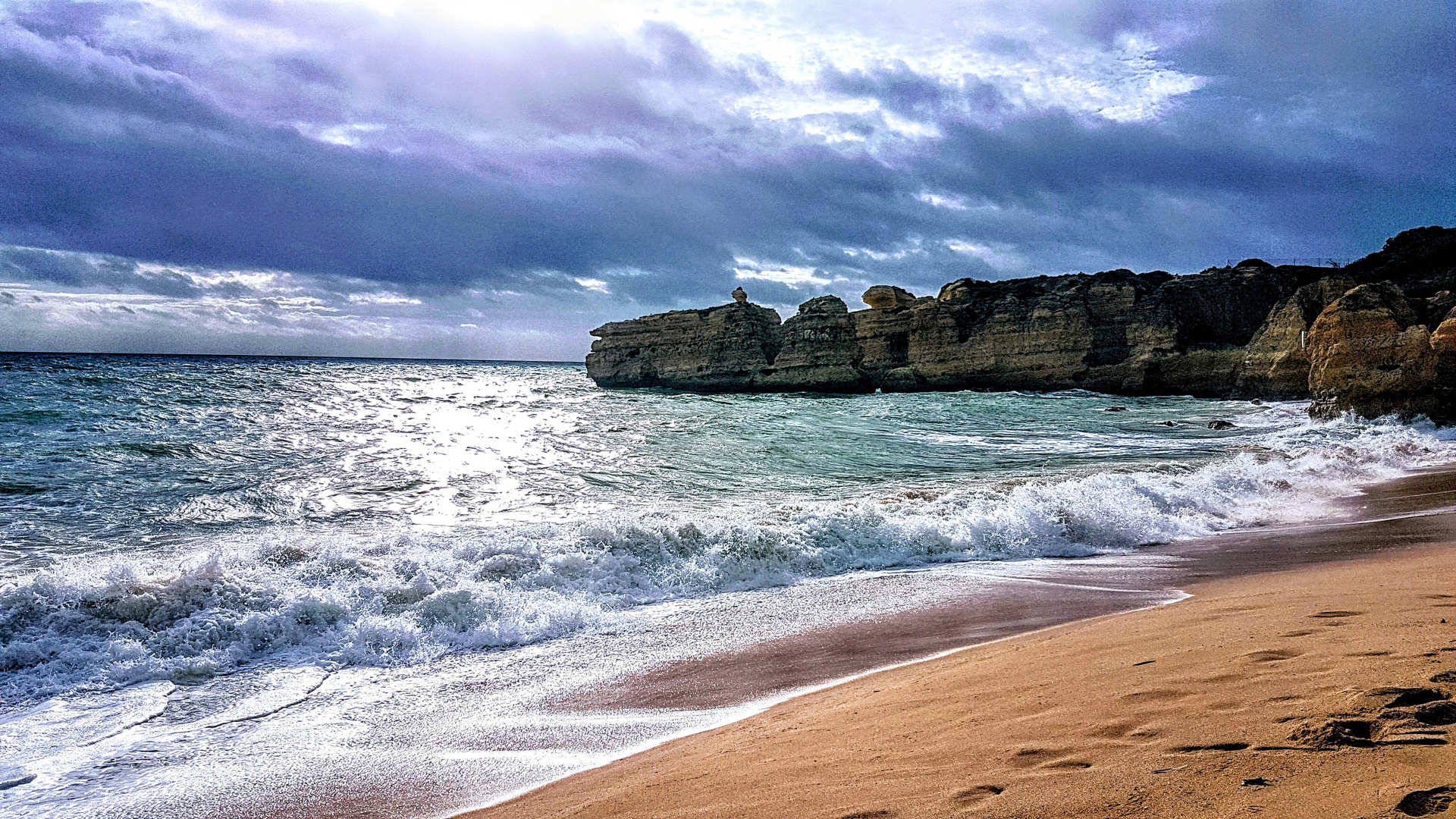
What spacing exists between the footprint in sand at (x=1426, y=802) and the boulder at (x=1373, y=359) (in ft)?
73.3

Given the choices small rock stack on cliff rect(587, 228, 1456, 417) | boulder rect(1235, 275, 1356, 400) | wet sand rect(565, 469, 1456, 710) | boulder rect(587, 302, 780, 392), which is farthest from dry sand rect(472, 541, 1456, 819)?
boulder rect(587, 302, 780, 392)

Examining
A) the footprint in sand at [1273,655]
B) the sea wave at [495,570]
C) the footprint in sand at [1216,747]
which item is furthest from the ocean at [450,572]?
the footprint in sand at [1273,655]

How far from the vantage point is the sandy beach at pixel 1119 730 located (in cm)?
212

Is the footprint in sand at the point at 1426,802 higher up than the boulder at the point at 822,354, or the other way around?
the boulder at the point at 822,354

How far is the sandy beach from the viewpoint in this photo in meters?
2.12

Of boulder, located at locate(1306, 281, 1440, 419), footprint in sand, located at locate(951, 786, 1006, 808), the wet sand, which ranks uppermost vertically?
boulder, located at locate(1306, 281, 1440, 419)

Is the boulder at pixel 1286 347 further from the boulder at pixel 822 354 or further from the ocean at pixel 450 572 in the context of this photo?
the boulder at pixel 822 354

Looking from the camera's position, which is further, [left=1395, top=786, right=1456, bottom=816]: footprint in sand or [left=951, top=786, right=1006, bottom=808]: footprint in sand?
[left=951, top=786, right=1006, bottom=808]: footprint in sand

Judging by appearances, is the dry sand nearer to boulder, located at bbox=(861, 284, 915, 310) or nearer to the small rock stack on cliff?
the small rock stack on cliff

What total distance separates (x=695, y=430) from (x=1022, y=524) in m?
→ 12.7

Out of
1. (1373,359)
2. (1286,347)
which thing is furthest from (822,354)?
(1373,359)

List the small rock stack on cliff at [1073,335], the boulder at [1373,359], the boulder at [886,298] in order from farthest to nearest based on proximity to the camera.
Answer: the boulder at [886,298], the small rock stack on cliff at [1073,335], the boulder at [1373,359]

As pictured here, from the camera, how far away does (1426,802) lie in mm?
1829

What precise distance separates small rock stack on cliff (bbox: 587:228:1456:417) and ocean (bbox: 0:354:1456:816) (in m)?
15.6
